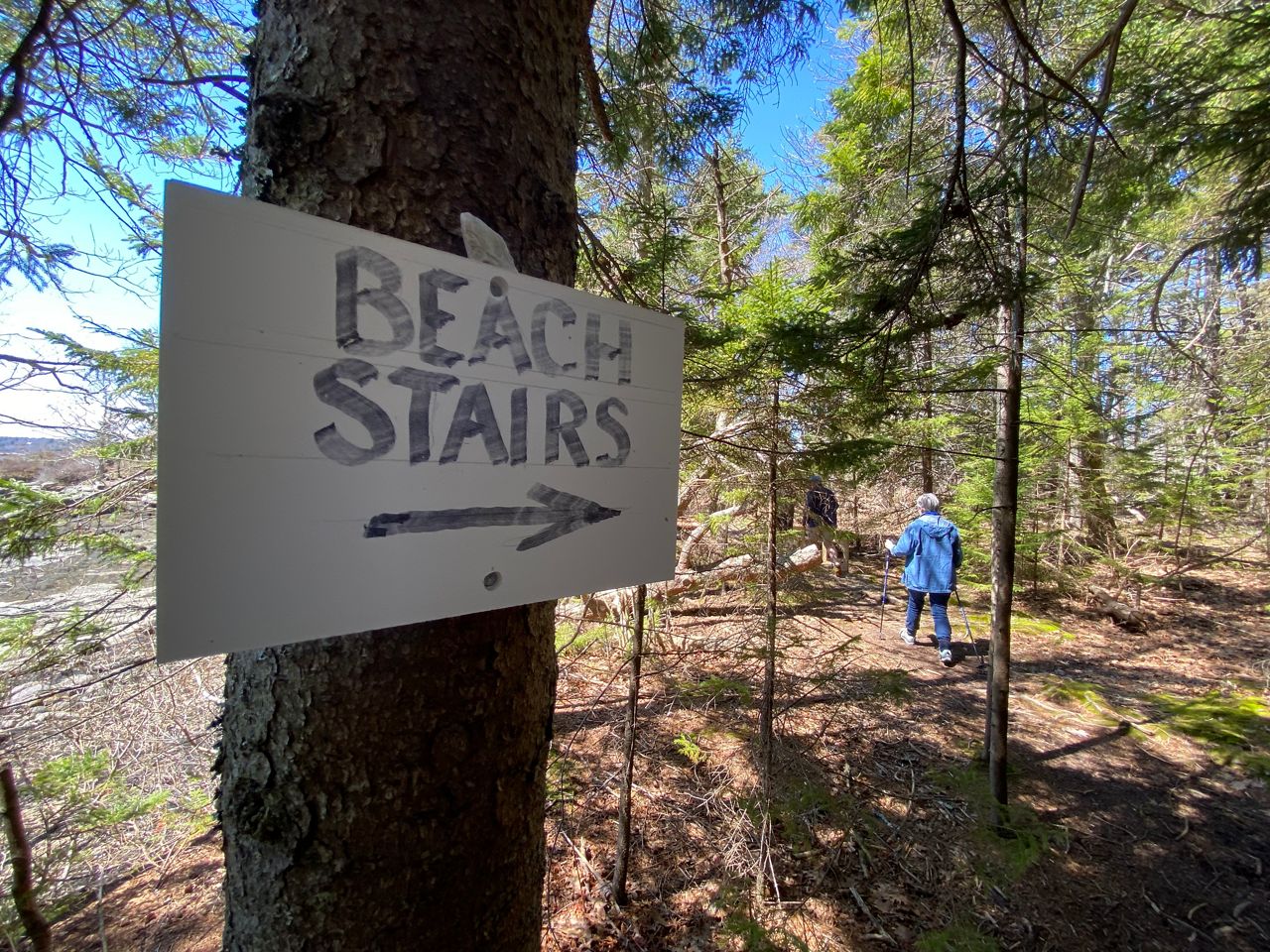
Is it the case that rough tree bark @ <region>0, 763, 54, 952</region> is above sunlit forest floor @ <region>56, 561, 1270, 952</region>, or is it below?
above

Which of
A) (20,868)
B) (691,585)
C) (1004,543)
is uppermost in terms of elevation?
(1004,543)

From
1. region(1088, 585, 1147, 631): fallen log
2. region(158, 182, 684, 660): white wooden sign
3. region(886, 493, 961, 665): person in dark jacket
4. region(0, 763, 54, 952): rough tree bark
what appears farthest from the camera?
region(1088, 585, 1147, 631): fallen log

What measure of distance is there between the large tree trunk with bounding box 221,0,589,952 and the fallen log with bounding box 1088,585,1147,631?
857 cm

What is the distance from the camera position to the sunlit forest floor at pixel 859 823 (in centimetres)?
241

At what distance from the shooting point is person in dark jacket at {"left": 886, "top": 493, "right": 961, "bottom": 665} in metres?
4.82

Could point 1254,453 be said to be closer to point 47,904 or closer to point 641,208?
point 641,208

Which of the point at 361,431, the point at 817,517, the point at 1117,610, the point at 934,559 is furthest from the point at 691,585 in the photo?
the point at 1117,610

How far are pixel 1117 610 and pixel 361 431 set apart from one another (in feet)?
29.1

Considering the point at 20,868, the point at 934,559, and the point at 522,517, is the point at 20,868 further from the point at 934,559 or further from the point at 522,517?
the point at 934,559

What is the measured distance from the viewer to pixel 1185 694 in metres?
4.73

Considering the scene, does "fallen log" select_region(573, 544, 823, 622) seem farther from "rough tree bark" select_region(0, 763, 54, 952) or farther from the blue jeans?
"rough tree bark" select_region(0, 763, 54, 952)

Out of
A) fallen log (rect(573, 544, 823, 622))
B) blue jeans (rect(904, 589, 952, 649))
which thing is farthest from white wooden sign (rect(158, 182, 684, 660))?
blue jeans (rect(904, 589, 952, 649))

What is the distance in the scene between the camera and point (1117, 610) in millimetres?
6336

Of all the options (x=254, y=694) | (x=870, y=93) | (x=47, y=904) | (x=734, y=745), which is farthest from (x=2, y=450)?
(x=870, y=93)
